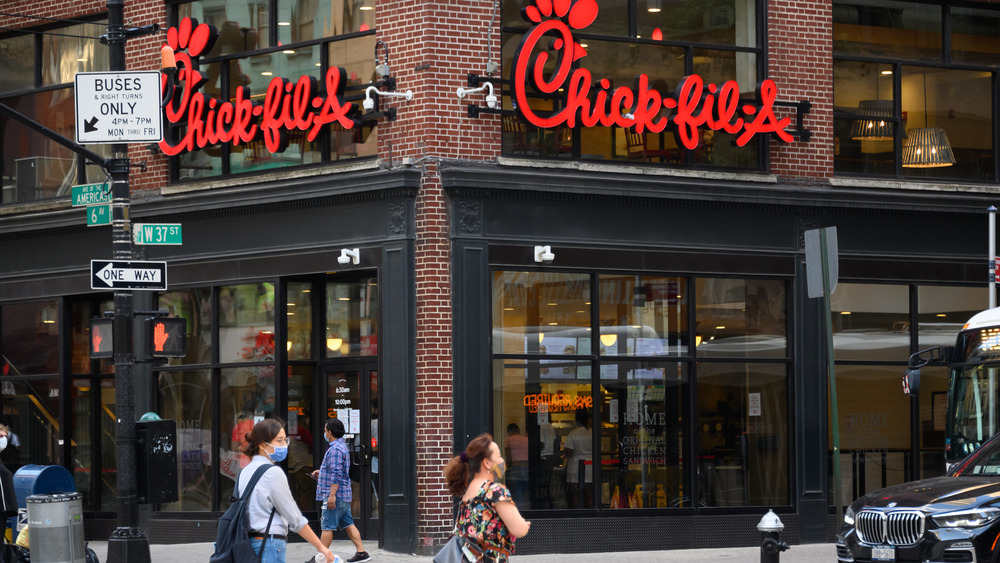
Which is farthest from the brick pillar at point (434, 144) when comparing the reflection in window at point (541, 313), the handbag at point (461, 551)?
the handbag at point (461, 551)

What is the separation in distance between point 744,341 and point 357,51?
21.9 feet

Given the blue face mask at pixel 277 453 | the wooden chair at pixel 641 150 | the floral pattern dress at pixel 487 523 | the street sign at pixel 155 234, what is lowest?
the floral pattern dress at pixel 487 523

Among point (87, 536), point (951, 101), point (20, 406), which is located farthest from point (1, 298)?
point (951, 101)

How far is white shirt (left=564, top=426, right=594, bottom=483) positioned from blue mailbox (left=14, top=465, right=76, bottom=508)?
6.26 meters

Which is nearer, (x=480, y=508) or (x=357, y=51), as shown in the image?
(x=480, y=508)

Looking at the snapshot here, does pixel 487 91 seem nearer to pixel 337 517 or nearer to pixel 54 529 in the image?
pixel 337 517

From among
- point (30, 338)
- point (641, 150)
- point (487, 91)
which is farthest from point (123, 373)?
point (641, 150)

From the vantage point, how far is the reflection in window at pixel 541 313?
17.1 meters

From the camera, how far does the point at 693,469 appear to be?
17938 millimetres

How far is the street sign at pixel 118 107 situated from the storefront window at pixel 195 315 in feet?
15.4

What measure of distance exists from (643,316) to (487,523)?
32.0 feet

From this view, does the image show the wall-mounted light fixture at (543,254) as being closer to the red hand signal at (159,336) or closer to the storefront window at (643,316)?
the storefront window at (643,316)

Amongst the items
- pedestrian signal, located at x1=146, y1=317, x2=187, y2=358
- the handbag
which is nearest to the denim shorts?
pedestrian signal, located at x1=146, y1=317, x2=187, y2=358

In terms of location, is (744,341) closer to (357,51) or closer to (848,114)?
(848,114)
